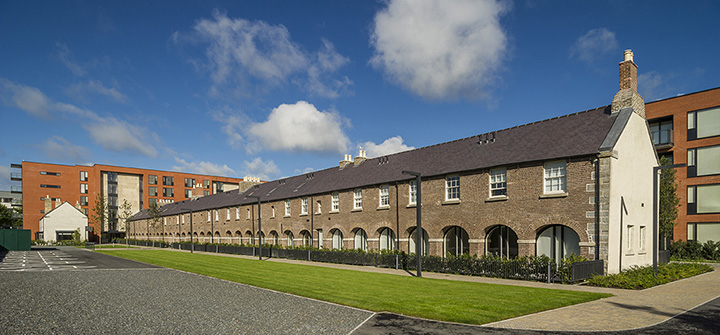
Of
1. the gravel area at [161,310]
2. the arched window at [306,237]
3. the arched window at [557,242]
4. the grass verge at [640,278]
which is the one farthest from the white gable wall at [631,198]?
the arched window at [306,237]

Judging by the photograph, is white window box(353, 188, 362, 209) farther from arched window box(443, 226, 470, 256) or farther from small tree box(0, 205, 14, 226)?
small tree box(0, 205, 14, 226)

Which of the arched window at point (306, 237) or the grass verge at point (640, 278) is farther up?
the grass verge at point (640, 278)

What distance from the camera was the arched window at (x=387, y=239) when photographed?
31391mm

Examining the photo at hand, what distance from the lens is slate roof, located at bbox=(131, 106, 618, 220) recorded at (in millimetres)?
22234

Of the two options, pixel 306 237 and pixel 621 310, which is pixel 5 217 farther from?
pixel 621 310

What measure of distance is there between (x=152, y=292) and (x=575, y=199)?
19048 millimetres

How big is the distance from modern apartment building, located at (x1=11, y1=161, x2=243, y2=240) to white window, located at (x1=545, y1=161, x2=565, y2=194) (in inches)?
3147

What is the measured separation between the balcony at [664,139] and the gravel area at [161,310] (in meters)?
38.0

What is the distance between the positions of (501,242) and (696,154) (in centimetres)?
2449

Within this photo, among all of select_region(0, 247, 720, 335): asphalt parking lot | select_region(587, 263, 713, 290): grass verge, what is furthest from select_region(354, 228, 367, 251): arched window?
select_region(587, 263, 713, 290): grass verge

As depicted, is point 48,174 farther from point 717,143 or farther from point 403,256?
point 717,143

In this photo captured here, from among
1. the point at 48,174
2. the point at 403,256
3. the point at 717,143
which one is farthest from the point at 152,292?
the point at 48,174

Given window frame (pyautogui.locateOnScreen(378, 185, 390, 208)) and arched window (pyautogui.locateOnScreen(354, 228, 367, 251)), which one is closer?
window frame (pyautogui.locateOnScreen(378, 185, 390, 208))

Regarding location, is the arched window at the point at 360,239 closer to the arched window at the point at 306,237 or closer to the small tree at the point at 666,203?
the arched window at the point at 306,237
